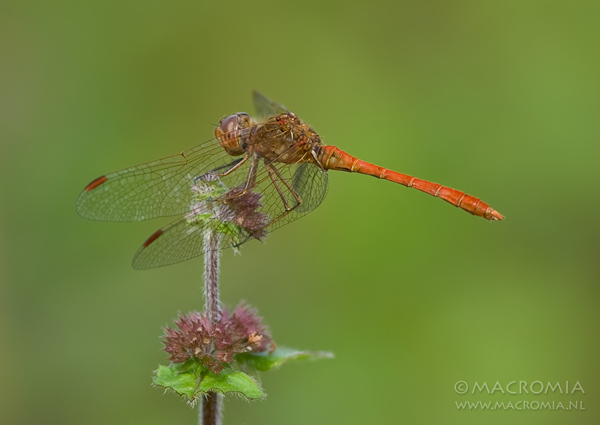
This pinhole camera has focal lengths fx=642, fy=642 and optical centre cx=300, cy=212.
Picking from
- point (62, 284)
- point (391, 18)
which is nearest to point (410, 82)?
point (391, 18)

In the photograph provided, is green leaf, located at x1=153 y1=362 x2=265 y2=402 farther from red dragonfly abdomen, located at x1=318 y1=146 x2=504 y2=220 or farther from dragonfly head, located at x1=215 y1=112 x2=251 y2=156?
red dragonfly abdomen, located at x1=318 y1=146 x2=504 y2=220

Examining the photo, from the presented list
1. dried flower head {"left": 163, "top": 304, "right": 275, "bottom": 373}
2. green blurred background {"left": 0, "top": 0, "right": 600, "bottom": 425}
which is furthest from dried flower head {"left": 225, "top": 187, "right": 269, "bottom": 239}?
green blurred background {"left": 0, "top": 0, "right": 600, "bottom": 425}

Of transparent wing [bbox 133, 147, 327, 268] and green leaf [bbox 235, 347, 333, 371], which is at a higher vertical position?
transparent wing [bbox 133, 147, 327, 268]

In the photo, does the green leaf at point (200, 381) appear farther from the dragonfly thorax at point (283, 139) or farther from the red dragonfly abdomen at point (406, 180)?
the red dragonfly abdomen at point (406, 180)

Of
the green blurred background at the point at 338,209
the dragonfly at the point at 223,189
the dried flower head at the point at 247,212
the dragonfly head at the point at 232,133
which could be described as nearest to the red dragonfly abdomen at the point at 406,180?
the dragonfly at the point at 223,189
